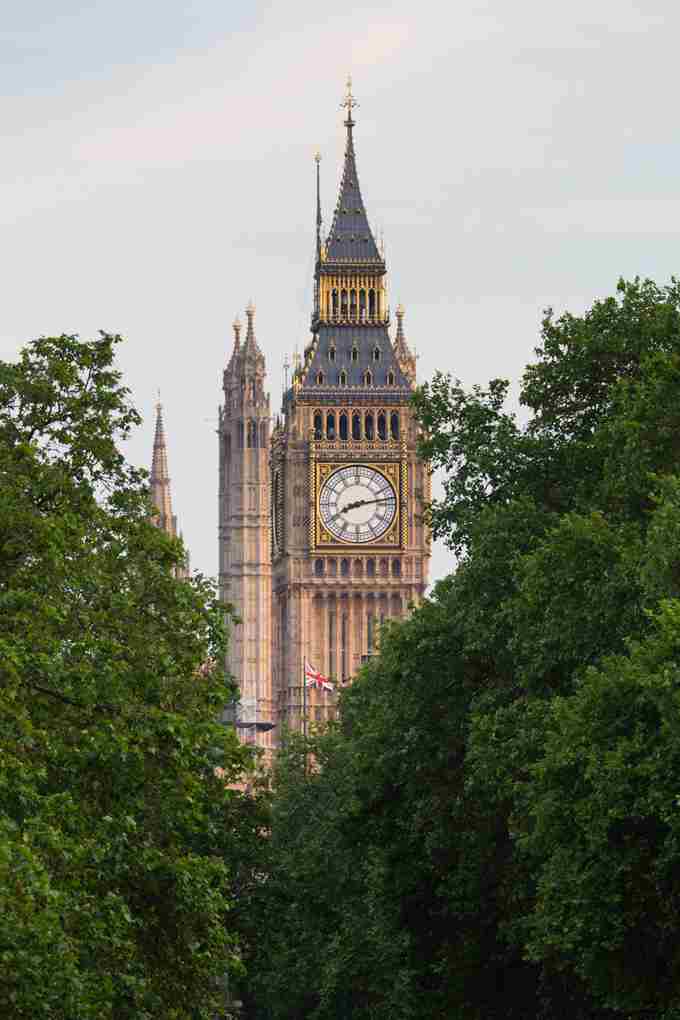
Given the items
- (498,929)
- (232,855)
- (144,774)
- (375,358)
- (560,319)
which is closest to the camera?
(144,774)

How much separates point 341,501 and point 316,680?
1597cm

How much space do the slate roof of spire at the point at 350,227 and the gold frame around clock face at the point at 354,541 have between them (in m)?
14.8

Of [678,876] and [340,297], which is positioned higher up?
[340,297]

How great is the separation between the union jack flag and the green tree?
111251mm

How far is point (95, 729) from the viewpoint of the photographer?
46.7 m

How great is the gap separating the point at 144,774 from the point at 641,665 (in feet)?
23.8

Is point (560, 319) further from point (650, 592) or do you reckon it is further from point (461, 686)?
point (650, 592)

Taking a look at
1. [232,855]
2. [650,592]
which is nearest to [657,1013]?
[650,592]

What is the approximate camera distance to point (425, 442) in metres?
68.9

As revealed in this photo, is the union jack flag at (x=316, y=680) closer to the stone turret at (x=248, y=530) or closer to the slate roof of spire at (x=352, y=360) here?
the stone turret at (x=248, y=530)

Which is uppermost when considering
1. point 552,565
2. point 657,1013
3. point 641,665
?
point 552,565

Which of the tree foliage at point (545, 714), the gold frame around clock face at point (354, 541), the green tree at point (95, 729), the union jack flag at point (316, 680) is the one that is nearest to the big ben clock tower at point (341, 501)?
the gold frame around clock face at point (354, 541)

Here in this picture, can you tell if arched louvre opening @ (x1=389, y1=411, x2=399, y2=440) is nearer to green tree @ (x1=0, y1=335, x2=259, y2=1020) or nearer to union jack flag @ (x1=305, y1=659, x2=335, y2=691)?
union jack flag @ (x1=305, y1=659, x2=335, y2=691)

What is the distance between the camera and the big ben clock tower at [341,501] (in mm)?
182875
